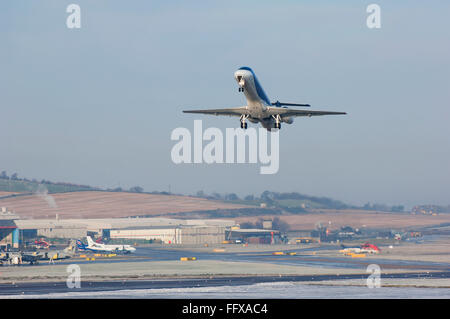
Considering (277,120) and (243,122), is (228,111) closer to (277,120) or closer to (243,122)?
(243,122)

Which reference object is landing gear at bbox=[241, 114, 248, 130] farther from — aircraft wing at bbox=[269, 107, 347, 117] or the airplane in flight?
aircraft wing at bbox=[269, 107, 347, 117]

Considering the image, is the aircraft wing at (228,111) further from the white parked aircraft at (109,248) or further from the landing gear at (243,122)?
the white parked aircraft at (109,248)

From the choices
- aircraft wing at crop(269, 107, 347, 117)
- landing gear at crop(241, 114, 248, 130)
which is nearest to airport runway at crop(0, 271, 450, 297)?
landing gear at crop(241, 114, 248, 130)

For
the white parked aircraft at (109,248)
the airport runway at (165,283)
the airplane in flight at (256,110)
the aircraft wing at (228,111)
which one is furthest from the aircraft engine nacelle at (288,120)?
the white parked aircraft at (109,248)

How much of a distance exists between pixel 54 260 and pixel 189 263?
30990 mm

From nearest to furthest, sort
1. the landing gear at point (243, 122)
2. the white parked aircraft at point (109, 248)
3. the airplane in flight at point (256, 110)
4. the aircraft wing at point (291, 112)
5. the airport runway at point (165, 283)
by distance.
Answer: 1. the airport runway at point (165, 283)
2. the airplane in flight at point (256, 110)
3. the aircraft wing at point (291, 112)
4. the landing gear at point (243, 122)
5. the white parked aircraft at point (109, 248)

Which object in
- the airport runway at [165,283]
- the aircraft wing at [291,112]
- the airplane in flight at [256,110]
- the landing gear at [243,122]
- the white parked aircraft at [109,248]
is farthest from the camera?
the white parked aircraft at [109,248]

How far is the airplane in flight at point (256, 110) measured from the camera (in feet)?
268

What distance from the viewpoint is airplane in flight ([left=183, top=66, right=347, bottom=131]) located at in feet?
268

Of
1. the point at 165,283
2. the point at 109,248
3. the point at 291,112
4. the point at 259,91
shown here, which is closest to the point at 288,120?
the point at 291,112
